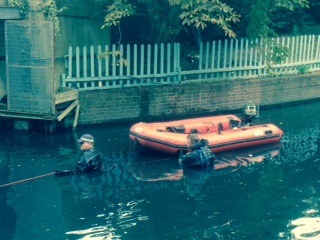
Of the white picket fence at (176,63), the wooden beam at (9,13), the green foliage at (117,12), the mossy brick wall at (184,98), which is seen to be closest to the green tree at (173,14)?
the green foliage at (117,12)

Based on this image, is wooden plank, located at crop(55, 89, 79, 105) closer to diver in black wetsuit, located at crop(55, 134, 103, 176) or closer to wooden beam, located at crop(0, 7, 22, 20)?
wooden beam, located at crop(0, 7, 22, 20)

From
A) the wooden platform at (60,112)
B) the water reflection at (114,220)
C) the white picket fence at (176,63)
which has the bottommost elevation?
the water reflection at (114,220)

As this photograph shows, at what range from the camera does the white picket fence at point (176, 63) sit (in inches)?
547

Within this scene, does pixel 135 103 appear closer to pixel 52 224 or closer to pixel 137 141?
pixel 137 141

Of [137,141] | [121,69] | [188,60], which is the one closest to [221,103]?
[188,60]

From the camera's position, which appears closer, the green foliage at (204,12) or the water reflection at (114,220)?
the water reflection at (114,220)

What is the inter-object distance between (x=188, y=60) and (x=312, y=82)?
13.7 feet

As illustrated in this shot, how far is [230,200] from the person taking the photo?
9.64m

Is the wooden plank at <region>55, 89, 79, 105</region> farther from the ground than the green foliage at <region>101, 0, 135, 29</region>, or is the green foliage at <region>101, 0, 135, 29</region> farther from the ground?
the green foliage at <region>101, 0, 135, 29</region>

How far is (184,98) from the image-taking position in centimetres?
1502

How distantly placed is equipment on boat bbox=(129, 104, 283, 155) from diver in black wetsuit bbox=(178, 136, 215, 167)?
0.32 meters

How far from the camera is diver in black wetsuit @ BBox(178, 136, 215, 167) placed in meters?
11.1

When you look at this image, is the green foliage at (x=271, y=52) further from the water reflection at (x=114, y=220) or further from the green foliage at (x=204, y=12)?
the water reflection at (x=114, y=220)

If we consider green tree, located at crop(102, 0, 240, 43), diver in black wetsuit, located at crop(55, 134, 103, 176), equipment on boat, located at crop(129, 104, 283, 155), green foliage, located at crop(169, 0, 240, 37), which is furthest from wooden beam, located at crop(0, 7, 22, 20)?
diver in black wetsuit, located at crop(55, 134, 103, 176)
